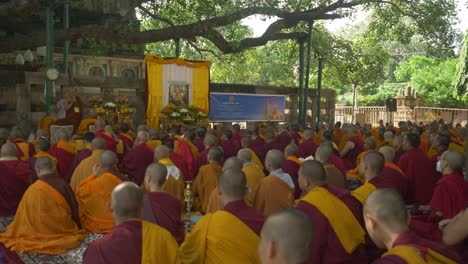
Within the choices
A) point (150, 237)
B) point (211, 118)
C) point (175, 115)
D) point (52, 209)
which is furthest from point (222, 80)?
point (150, 237)

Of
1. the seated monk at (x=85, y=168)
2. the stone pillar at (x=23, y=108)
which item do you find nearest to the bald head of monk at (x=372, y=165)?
the seated monk at (x=85, y=168)

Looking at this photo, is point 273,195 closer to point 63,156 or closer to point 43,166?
point 43,166

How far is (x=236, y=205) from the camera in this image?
13.3ft

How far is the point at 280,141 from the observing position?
1092cm

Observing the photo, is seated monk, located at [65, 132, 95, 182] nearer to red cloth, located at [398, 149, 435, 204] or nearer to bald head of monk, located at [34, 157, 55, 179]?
bald head of monk, located at [34, 157, 55, 179]

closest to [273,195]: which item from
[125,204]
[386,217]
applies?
[125,204]

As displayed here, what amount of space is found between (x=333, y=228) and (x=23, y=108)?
36.0 ft

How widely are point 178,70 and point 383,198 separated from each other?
14241 millimetres

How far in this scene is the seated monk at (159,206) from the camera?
4.90 m

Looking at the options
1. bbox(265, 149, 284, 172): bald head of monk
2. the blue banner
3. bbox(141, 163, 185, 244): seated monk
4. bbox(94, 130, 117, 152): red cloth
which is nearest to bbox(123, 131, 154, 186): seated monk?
bbox(94, 130, 117, 152): red cloth

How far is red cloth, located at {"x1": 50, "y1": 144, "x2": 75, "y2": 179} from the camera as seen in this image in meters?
8.35

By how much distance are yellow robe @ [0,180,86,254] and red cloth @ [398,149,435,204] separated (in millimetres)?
5181

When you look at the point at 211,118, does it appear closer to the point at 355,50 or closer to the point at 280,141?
the point at 280,141

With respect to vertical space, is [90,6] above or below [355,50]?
above
